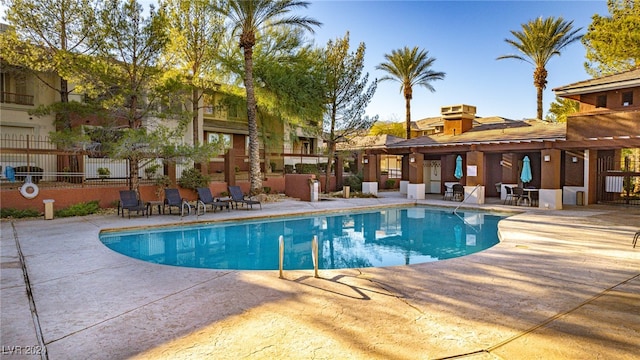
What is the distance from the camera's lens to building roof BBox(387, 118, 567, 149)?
17.2 m

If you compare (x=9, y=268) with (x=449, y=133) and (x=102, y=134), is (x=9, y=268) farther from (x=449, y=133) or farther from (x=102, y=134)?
(x=449, y=133)

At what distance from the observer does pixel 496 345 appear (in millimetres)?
3855

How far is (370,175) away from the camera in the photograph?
951 inches

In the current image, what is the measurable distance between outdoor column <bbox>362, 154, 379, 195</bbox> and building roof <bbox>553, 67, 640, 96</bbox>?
1090 centimetres

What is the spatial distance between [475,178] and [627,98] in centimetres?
711

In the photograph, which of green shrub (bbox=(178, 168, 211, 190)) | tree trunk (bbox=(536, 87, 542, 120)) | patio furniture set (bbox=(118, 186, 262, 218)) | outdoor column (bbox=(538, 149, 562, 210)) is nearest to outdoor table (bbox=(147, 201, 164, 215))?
patio furniture set (bbox=(118, 186, 262, 218))

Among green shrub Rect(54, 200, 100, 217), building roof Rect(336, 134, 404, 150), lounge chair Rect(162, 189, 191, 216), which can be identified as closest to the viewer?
green shrub Rect(54, 200, 100, 217)

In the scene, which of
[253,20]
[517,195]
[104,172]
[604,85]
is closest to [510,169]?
[517,195]

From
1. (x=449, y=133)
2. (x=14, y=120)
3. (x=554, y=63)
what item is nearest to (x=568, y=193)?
(x=449, y=133)

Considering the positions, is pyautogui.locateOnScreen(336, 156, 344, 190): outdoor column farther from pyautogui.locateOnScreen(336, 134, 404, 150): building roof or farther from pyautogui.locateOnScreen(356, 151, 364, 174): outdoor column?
pyautogui.locateOnScreen(356, 151, 364, 174): outdoor column

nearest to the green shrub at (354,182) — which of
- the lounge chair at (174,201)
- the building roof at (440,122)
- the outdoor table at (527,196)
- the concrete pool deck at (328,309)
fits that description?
the outdoor table at (527,196)

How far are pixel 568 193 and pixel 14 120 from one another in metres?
28.8

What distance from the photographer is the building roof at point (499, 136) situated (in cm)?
1719

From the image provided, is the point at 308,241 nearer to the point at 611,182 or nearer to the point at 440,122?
the point at 611,182
